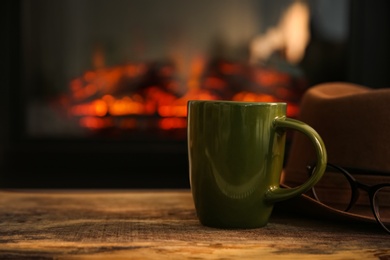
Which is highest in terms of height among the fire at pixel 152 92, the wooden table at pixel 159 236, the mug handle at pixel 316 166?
the fire at pixel 152 92

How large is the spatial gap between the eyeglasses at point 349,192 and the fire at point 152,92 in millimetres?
1338

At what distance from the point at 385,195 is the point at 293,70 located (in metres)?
1.42

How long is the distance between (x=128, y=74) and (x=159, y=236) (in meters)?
1.47

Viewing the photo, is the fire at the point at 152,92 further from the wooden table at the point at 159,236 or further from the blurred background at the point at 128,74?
the wooden table at the point at 159,236

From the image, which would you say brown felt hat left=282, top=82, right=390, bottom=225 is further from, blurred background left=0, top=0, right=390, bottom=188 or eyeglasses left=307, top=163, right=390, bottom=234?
blurred background left=0, top=0, right=390, bottom=188

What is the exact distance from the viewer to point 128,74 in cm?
201

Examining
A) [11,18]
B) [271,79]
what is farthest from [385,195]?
[11,18]

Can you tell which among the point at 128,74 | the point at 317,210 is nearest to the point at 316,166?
the point at 317,210

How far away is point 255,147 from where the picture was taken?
605 millimetres

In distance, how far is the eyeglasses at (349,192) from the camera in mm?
634

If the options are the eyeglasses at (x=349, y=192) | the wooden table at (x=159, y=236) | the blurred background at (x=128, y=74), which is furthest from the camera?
the blurred background at (x=128, y=74)

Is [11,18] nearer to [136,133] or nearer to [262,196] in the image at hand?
Answer: [136,133]

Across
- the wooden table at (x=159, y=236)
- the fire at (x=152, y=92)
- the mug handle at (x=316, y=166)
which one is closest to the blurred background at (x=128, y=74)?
the fire at (x=152, y=92)

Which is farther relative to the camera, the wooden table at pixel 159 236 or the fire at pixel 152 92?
the fire at pixel 152 92
